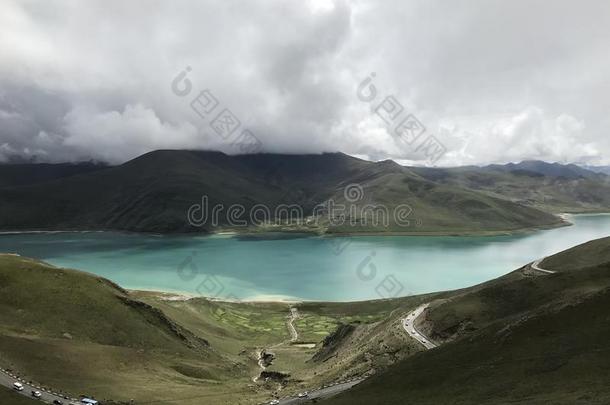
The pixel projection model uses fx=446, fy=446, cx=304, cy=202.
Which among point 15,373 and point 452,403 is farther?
point 15,373

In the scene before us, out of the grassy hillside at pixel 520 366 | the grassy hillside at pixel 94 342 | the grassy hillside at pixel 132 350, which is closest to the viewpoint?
the grassy hillside at pixel 520 366

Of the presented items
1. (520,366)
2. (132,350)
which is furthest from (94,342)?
(520,366)

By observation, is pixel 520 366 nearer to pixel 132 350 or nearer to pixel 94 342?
pixel 132 350

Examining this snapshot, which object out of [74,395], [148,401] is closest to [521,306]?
[148,401]

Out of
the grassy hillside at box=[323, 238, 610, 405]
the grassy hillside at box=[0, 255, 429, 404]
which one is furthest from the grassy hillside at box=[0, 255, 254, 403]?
the grassy hillside at box=[323, 238, 610, 405]

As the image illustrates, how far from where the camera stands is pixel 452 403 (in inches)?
1759

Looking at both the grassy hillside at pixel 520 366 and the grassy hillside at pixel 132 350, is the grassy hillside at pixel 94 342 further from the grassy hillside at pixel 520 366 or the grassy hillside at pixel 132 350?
the grassy hillside at pixel 520 366

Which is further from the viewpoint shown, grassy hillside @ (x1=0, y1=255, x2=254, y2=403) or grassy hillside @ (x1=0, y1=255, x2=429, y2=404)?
grassy hillside @ (x1=0, y1=255, x2=429, y2=404)

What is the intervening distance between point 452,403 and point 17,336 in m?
67.5

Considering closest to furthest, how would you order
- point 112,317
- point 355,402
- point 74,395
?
1. point 355,402
2. point 74,395
3. point 112,317

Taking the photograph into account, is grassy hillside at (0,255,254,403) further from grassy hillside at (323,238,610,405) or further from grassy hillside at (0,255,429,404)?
grassy hillside at (323,238,610,405)

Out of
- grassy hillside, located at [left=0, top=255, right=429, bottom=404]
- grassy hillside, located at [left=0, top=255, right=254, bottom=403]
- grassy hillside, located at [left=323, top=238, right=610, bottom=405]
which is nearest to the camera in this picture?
grassy hillside, located at [left=323, top=238, right=610, bottom=405]

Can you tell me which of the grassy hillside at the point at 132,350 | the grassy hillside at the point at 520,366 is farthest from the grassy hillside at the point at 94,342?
the grassy hillside at the point at 520,366

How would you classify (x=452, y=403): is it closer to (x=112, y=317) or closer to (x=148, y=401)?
(x=148, y=401)
